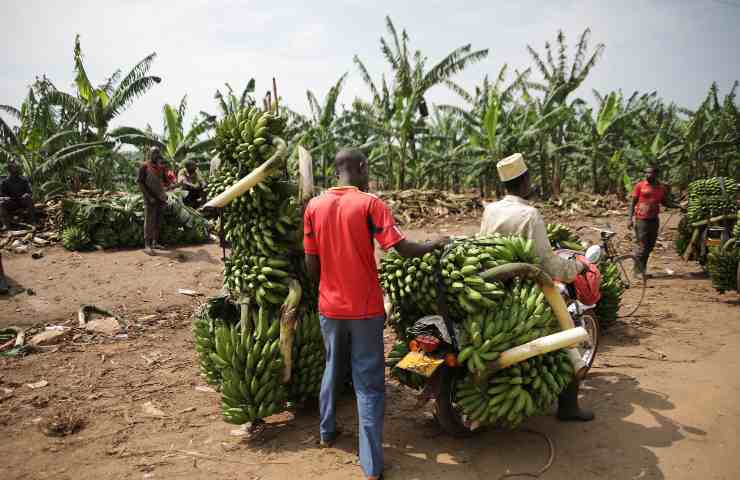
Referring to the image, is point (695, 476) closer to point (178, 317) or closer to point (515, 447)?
point (515, 447)

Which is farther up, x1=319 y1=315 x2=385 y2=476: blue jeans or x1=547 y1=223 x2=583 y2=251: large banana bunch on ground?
x1=547 y1=223 x2=583 y2=251: large banana bunch on ground

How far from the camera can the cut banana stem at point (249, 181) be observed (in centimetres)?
376

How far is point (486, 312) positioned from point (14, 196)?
42.1 ft

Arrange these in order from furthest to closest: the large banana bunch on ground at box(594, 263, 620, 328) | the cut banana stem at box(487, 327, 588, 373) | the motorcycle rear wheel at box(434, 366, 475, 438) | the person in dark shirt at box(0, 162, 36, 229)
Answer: the person in dark shirt at box(0, 162, 36, 229)
the large banana bunch on ground at box(594, 263, 620, 328)
the motorcycle rear wheel at box(434, 366, 475, 438)
the cut banana stem at box(487, 327, 588, 373)

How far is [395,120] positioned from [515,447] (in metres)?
14.8

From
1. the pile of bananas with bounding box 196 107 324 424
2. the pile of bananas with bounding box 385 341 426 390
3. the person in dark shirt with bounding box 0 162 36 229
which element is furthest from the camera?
the person in dark shirt with bounding box 0 162 36 229

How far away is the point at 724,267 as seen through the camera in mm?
7211

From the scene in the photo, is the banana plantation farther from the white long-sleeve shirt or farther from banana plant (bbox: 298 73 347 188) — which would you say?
the white long-sleeve shirt

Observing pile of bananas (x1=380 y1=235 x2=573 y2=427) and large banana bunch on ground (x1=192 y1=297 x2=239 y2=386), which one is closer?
pile of bananas (x1=380 y1=235 x2=573 y2=427)

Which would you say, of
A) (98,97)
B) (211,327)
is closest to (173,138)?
(98,97)

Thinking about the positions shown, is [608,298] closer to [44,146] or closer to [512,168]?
[512,168]

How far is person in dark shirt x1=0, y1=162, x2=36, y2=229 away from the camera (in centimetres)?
1170

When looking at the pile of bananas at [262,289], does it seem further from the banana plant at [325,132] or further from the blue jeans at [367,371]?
the banana plant at [325,132]

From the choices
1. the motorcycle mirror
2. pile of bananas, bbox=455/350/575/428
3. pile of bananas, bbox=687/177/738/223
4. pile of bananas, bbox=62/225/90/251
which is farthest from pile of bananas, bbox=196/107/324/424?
pile of bananas, bbox=62/225/90/251
